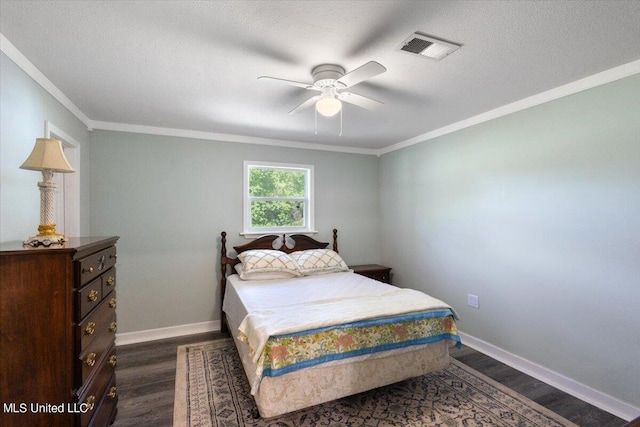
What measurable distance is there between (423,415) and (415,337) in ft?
1.67

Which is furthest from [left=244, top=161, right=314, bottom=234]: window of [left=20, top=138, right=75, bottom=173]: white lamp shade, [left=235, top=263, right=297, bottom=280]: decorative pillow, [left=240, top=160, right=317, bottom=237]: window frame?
[left=20, top=138, right=75, bottom=173]: white lamp shade

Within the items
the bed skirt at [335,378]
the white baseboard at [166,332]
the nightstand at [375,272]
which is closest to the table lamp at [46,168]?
the bed skirt at [335,378]

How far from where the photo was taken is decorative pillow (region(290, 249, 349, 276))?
3658mm

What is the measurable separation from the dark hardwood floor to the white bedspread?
2.65ft

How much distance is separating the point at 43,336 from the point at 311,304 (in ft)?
5.31

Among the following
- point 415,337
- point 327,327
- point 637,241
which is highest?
point 637,241

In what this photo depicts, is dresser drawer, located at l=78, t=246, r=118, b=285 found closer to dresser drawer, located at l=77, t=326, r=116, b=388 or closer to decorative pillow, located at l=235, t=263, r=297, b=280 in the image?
dresser drawer, located at l=77, t=326, r=116, b=388

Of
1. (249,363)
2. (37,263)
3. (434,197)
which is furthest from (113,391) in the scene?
(434,197)

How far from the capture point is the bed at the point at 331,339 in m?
1.87

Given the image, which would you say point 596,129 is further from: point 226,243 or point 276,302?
point 226,243

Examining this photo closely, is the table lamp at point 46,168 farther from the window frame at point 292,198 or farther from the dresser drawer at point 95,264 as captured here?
the window frame at point 292,198

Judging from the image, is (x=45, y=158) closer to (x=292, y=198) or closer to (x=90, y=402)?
(x=90, y=402)

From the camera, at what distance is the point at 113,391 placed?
1.97 metres

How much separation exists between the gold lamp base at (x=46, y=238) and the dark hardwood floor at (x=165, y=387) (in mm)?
1423
